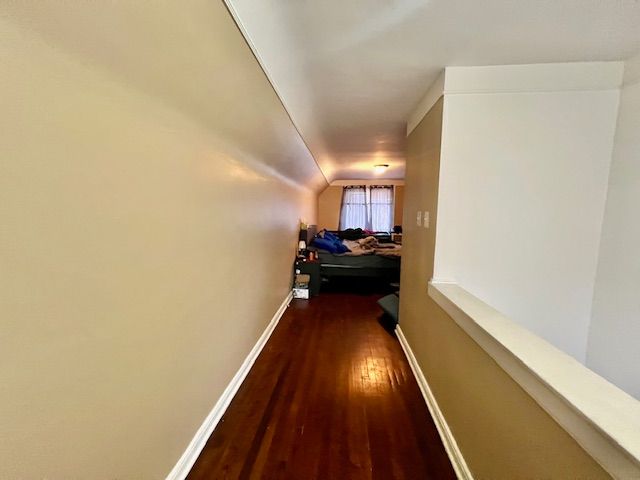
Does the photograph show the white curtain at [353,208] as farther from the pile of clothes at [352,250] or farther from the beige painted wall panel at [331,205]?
the pile of clothes at [352,250]

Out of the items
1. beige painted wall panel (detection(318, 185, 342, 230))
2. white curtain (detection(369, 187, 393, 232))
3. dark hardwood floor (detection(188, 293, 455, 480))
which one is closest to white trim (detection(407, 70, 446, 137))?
dark hardwood floor (detection(188, 293, 455, 480))

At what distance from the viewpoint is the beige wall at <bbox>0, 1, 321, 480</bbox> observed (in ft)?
2.00

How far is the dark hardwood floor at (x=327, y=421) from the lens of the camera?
4.51 ft

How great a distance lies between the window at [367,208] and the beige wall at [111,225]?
6.37 m

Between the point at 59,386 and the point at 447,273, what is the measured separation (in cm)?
199

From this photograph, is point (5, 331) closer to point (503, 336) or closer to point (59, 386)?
point (59, 386)

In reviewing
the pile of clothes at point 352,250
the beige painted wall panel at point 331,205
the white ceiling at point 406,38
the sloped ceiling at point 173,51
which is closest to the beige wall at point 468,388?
the white ceiling at point 406,38

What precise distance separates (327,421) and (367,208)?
21.6 feet

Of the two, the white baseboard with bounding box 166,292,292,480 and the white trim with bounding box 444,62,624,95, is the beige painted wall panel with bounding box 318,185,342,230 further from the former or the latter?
the white trim with bounding box 444,62,624,95

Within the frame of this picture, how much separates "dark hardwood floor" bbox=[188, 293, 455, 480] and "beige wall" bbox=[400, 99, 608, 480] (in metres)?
0.22

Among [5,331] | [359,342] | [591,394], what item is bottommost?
[359,342]

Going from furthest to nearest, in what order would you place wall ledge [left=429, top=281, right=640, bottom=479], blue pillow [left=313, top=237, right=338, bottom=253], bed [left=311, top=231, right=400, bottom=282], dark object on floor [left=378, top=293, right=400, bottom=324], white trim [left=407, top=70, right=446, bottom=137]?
blue pillow [left=313, top=237, right=338, bottom=253], bed [left=311, top=231, right=400, bottom=282], dark object on floor [left=378, top=293, right=400, bottom=324], white trim [left=407, top=70, right=446, bottom=137], wall ledge [left=429, top=281, right=640, bottom=479]

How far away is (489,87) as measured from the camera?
5.88 feet

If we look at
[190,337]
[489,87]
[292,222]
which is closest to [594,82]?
[489,87]
